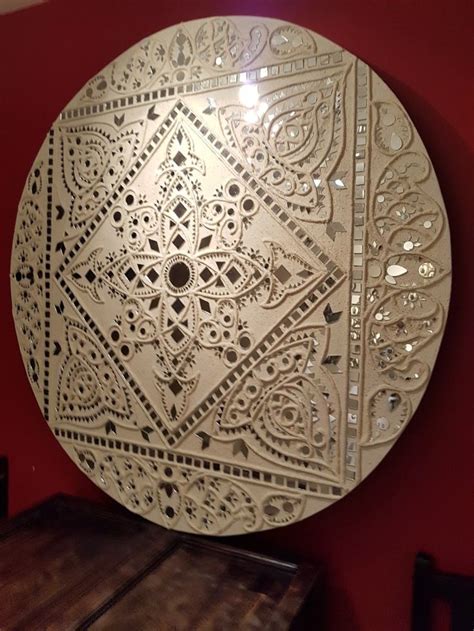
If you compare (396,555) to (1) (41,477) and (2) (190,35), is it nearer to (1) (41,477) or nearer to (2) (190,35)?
(1) (41,477)

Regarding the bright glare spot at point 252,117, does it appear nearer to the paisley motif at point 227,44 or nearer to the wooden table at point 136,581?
the paisley motif at point 227,44

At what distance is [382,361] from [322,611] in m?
0.66

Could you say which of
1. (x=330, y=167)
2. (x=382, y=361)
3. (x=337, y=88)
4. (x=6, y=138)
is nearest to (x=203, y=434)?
(x=382, y=361)

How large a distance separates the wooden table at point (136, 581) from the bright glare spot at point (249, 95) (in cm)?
107

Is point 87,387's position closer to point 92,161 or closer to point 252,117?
point 92,161

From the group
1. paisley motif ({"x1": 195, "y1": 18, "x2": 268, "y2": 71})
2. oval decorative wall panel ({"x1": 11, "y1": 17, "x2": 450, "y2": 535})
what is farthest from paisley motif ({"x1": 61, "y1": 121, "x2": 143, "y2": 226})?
paisley motif ({"x1": 195, "y1": 18, "x2": 268, "y2": 71})

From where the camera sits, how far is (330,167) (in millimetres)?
1030

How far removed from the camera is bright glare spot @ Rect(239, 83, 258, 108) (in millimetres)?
1103

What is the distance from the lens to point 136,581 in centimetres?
102

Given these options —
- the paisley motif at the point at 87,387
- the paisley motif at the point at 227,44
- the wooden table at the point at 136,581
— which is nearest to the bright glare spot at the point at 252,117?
the paisley motif at the point at 227,44

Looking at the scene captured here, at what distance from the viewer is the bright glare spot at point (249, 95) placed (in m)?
1.10

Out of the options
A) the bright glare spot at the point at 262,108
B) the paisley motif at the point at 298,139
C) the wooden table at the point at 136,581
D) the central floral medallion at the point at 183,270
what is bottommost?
the wooden table at the point at 136,581

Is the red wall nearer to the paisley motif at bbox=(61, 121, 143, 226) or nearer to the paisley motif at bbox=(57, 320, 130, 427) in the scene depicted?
the paisley motif at bbox=(61, 121, 143, 226)

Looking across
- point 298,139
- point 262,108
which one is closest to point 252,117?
point 262,108
